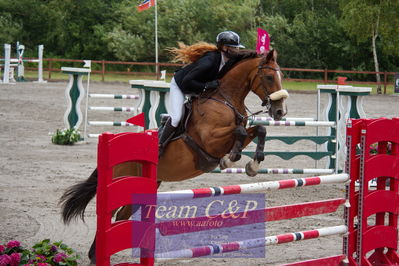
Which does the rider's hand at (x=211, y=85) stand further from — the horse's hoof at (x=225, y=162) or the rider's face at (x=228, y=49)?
the horse's hoof at (x=225, y=162)

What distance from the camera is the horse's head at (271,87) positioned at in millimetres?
4902

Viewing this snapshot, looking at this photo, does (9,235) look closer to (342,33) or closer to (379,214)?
(379,214)

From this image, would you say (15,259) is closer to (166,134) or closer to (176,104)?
(166,134)

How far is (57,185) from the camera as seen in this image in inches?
309

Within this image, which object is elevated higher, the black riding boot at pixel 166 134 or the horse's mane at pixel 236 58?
the horse's mane at pixel 236 58

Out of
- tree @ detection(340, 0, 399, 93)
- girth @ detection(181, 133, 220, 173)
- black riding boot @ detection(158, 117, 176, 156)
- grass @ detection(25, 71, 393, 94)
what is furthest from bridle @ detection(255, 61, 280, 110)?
tree @ detection(340, 0, 399, 93)

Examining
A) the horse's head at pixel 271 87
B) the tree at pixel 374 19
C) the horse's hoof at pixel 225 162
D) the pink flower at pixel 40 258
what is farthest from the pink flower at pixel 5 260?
the tree at pixel 374 19

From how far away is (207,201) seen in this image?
269 inches

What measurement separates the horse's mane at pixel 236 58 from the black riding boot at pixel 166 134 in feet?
1.98

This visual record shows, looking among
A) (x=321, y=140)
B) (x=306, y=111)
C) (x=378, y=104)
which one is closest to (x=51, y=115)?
(x=306, y=111)

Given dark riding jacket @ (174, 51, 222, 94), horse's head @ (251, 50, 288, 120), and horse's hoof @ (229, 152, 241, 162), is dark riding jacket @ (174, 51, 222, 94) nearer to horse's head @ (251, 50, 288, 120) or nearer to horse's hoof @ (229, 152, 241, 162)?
horse's head @ (251, 50, 288, 120)

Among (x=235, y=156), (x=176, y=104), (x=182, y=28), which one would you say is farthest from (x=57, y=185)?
(x=182, y=28)

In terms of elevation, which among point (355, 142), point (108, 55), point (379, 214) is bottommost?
point (379, 214)

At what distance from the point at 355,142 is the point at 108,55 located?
3380 cm
